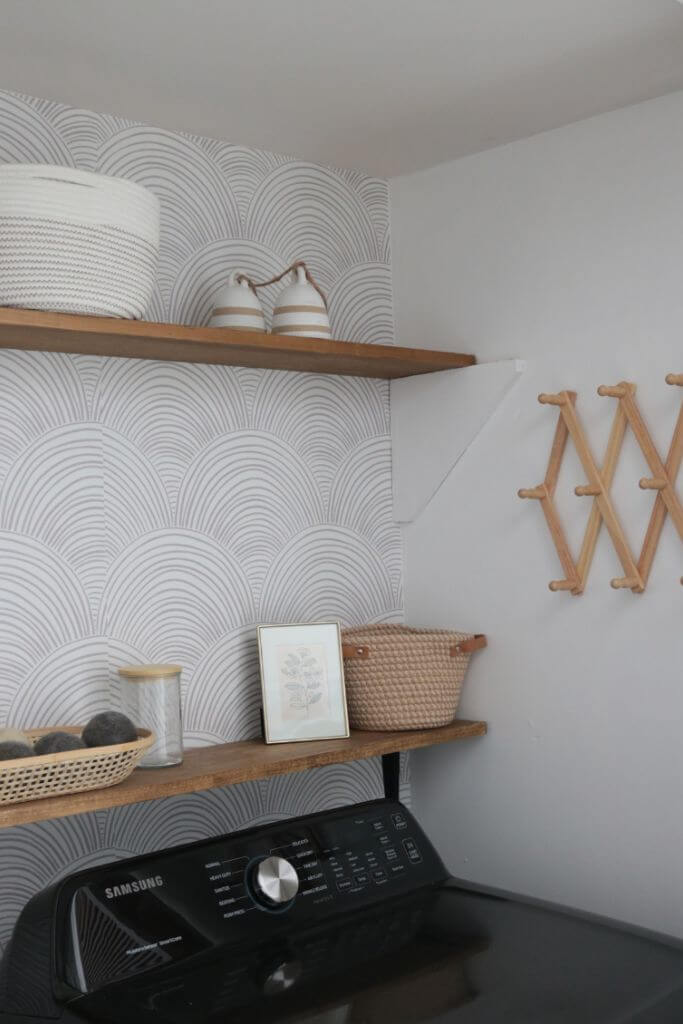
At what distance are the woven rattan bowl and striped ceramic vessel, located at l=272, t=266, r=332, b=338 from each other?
0.78 meters

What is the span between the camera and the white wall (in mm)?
2047

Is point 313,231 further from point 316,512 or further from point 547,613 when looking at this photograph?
point 547,613

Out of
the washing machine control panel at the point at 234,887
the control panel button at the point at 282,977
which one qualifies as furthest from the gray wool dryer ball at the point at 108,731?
the control panel button at the point at 282,977

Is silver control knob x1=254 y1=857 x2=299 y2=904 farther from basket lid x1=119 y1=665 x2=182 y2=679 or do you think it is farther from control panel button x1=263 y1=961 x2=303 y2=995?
basket lid x1=119 y1=665 x2=182 y2=679

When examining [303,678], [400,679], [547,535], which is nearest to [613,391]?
[547,535]

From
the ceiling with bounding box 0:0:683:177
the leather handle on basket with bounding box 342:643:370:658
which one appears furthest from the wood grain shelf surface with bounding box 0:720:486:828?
the ceiling with bounding box 0:0:683:177

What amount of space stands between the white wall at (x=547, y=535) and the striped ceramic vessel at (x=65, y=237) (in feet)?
2.79

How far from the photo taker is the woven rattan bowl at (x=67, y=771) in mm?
1589

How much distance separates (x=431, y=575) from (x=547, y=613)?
32 cm

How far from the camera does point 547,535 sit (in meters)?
2.22

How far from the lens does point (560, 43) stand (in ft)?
5.90

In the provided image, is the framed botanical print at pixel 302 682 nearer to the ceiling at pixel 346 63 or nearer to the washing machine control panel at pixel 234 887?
the washing machine control panel at pixel 234 887

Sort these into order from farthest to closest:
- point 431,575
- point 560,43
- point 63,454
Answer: point 431,575 → point 63,454 → point 560,43

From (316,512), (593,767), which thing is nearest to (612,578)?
(593,767)
